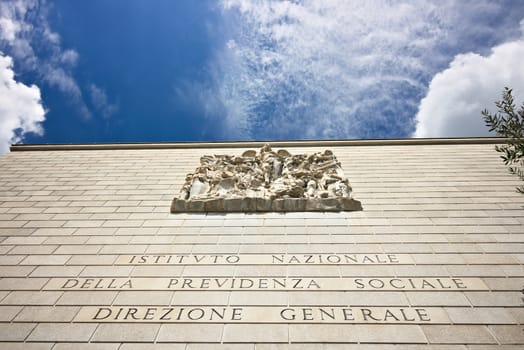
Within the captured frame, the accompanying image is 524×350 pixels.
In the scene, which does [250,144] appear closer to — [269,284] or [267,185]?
[267,185]

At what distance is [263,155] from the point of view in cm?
908

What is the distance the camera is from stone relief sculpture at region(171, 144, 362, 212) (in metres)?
7.01

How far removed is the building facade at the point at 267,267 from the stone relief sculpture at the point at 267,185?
27cm

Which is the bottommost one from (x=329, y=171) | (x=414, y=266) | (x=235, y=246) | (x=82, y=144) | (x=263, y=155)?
(x=414, y=266)

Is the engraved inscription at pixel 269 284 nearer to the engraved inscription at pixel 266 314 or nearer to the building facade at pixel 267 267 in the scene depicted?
the building facade at pixel 267 267

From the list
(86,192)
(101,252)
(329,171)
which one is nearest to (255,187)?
(329,171)

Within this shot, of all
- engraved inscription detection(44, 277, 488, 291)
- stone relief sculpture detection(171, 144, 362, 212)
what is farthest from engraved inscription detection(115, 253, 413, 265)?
stone relief sculpture detection(171, 144, 362, 212)

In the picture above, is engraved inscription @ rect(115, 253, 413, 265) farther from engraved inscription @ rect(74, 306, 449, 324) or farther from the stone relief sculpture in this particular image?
the stone relief sculpture

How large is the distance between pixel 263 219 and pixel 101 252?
3.23 metres

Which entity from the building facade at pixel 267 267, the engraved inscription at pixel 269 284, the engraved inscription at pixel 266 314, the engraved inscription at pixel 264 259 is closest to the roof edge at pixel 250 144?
the building facade at pixel 267 267

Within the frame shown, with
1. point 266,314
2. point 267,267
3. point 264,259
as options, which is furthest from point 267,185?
point 266,314

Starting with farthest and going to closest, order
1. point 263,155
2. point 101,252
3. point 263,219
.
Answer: point 263,155 < point 263,219 < point 101,252

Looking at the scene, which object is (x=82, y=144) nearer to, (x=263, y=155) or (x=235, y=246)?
(x=263, y=155)

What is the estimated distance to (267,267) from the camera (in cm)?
533
